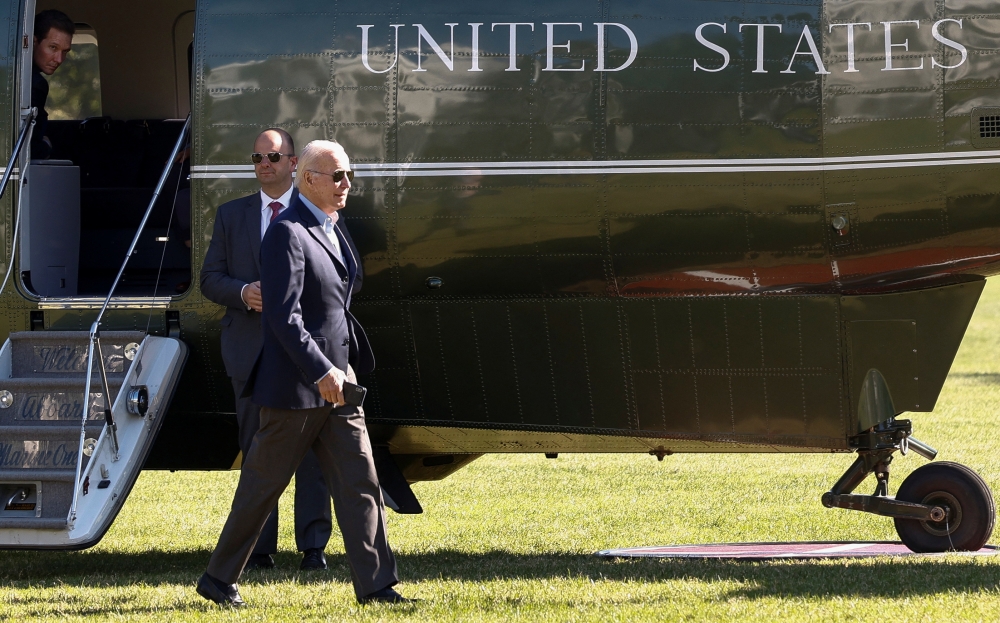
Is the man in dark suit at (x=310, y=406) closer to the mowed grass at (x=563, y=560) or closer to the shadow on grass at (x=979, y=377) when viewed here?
the mowed grass at (x=563, y=560)

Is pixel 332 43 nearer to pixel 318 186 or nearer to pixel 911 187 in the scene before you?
pixel 318 186

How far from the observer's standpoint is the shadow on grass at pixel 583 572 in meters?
5.53

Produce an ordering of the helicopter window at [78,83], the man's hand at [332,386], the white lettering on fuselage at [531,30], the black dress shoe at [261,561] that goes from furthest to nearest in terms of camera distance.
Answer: the helicopter window at [78,83] → the black dress shoe at [261,561] → the white lettering on fuselage at [531,30] → the man's hand at [332,386]

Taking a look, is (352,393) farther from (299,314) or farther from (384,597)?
(384,597)

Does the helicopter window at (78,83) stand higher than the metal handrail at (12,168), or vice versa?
the helicopter window at (78,83)

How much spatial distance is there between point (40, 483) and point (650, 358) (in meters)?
2.91

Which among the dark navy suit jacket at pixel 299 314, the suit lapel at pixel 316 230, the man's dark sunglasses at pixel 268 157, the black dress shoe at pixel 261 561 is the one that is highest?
the man's dark sunglasses at pixel 268 157

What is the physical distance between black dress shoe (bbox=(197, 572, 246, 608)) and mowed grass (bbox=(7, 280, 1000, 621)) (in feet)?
0.23

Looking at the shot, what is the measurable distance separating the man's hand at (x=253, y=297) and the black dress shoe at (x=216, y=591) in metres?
1.25

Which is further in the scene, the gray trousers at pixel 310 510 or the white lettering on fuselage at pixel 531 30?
the gray trousers at pixel 310 510

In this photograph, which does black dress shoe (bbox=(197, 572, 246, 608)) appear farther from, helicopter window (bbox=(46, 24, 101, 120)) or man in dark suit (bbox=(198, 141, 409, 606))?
helicopter window (bbox=(46, 24, 101, 120))

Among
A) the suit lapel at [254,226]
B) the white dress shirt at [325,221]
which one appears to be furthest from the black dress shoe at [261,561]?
the white dress shirt at [325,221]

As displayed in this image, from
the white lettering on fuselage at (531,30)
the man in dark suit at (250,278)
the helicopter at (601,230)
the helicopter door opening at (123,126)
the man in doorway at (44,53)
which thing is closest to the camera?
the man in dark suit at (250,278)

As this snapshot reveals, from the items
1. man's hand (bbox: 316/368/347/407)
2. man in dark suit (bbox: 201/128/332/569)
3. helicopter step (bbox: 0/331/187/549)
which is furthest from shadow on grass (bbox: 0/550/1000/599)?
man's hand (bbox: 316/368/347/407)
